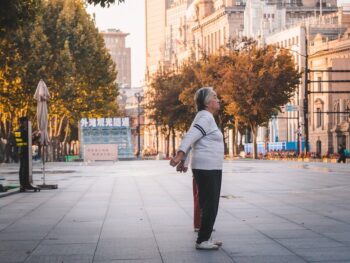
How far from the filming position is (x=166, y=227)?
14.9 m

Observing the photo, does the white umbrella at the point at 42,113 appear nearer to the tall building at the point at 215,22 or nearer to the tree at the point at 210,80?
the tree at the point at 210,80

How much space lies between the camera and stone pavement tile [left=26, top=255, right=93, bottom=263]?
Result: 11.1 m

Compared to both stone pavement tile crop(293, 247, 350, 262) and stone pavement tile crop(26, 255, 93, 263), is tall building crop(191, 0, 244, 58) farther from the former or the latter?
stone pavement tile crop(26, 255, 93, 263)

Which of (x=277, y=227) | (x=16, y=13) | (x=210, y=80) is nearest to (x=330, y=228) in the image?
(x=277, y=227)

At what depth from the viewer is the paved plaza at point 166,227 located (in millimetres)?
11477

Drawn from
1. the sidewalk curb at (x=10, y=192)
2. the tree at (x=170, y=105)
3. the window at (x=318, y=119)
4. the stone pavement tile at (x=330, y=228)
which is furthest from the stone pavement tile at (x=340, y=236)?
the window at (x=318, y=119)

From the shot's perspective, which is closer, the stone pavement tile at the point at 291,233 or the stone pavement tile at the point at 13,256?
the stone pavement tile at the point at 13,256

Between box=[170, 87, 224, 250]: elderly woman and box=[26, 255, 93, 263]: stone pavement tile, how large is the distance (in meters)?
1.41

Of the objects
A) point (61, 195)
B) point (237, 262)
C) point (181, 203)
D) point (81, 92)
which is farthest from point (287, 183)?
point (81, 92)

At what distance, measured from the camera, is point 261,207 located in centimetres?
1891

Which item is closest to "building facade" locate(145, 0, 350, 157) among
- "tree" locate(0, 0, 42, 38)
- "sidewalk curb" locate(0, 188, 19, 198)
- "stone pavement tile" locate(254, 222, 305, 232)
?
"sidewalk curb" locate(0, 188, 19, 198)

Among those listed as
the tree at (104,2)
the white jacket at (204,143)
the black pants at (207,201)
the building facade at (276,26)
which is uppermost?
the building facade at (276,26)

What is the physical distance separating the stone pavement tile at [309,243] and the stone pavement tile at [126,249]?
160 centimetres

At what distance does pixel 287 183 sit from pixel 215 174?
17894 millimetres
